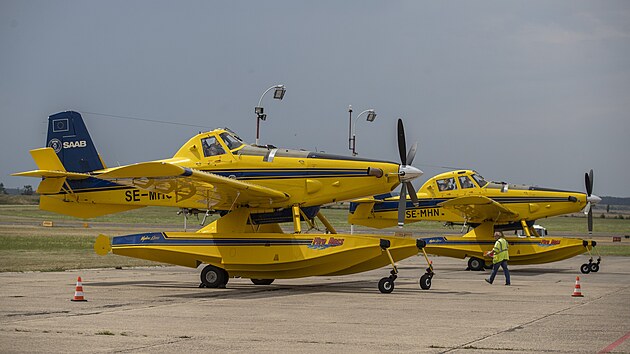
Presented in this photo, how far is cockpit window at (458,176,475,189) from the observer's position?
32.5m

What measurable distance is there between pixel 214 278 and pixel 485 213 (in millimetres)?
13114

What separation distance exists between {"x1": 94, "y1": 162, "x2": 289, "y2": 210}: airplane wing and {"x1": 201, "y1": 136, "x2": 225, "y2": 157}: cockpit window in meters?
1.22

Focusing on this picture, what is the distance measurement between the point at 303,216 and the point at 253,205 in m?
1.26

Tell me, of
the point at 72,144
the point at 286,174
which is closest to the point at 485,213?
the point at 286,174

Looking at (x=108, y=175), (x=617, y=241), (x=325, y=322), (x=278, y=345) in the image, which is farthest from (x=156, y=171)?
(x=617, y=241)

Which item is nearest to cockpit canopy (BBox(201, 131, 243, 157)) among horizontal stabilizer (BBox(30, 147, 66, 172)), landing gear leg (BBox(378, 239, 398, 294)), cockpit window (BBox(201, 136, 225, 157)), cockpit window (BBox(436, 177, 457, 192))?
cockpit window (BBox(201, 136, 225, 157))

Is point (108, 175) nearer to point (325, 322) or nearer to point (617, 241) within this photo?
point (325, 322)

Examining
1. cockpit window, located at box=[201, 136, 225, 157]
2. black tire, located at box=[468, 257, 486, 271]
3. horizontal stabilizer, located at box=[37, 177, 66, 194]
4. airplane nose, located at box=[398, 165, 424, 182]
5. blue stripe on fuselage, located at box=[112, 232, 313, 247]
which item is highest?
cockpit window, located at box=[201, 136, 225, 157]

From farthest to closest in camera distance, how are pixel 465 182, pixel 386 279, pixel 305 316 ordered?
pixel 465 182, pixel 386 279, pixel 305 316

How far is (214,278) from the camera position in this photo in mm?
20922

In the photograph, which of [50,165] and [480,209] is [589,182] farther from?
[50,165]

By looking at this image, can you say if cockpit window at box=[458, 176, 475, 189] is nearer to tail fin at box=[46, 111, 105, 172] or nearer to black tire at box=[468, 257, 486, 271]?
black tire at box=[468, 257, 486, 271]

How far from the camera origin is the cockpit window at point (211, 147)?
2192 centimetres

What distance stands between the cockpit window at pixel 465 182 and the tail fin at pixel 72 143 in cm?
1397
